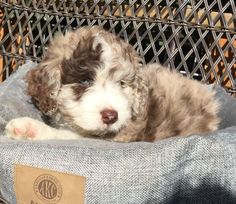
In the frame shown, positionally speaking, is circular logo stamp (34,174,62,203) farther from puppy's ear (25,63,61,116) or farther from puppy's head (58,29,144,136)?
puppy's ear (25,63,61,116)

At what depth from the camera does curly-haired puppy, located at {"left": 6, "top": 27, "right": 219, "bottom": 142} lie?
3016 mm

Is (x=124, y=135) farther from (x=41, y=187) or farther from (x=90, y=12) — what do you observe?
(x=90, y=12)

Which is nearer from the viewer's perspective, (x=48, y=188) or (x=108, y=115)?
(x=48, y=188)

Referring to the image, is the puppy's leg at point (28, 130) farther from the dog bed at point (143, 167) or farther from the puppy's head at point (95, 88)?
the dog bed at point (143, 167)

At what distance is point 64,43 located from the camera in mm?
3305

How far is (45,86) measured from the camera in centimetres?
313

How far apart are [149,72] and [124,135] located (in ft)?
2.04

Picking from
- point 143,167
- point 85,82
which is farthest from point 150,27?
point 143,167

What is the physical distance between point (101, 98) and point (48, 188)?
28.2 inches

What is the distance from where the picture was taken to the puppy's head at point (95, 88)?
2986 millimetres

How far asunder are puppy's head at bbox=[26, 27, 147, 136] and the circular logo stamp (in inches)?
23.0

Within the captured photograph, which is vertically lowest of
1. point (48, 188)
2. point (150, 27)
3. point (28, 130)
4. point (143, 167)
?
point (48, 188)

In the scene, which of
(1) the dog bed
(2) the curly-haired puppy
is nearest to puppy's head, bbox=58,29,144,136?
(2) the curly-haired puppy

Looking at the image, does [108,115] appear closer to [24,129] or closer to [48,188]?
[24,129]
